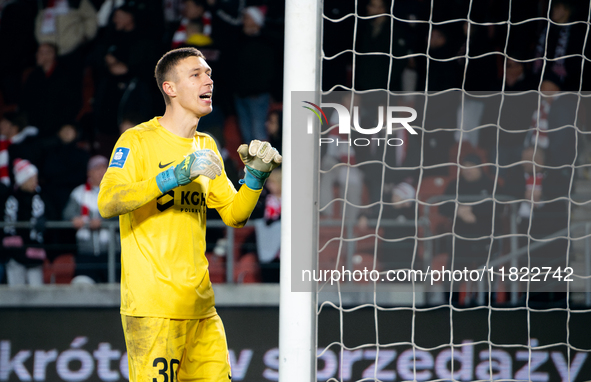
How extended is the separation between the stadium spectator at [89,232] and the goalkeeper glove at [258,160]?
246 cm

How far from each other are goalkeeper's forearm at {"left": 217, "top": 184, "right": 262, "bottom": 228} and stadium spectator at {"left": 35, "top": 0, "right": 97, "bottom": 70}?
353cm

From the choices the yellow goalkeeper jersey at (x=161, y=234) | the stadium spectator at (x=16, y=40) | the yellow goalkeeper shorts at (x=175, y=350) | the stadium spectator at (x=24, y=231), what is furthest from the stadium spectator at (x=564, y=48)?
A: the stadium spectator at (x=16, y=40)

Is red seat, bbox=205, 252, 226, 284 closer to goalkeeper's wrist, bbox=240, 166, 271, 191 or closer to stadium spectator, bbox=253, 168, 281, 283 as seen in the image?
stadium spectator, bbox=253, 168, 281, 283

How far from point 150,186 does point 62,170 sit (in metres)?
2.99

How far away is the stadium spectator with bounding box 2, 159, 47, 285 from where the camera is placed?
175 inches

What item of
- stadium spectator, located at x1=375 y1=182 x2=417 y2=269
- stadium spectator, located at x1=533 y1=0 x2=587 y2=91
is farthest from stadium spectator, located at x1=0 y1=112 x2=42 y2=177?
stadium spectator, located at x1=533 y1=0 x2=587 y2=91

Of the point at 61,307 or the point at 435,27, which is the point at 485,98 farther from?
the point at 61,307

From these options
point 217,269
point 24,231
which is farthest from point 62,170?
point 217,269

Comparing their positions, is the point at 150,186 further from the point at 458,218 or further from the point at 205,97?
the point at 458,218

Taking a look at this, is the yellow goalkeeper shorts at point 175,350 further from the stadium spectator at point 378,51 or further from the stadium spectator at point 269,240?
the stadium spectator at point 378,51

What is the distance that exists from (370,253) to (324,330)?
0.58m

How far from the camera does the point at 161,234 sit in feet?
7.45

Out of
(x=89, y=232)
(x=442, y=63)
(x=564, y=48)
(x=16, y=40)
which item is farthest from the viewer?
(x=16, y=40)

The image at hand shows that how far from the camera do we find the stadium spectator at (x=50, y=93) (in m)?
5.19
